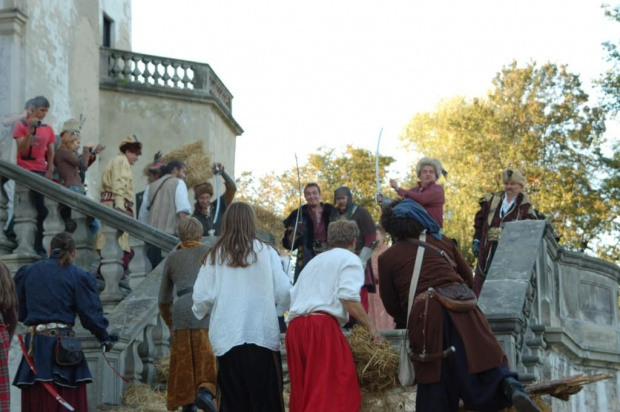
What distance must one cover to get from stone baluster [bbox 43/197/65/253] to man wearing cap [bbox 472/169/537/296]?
4.35 metres

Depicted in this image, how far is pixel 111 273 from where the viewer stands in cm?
1044

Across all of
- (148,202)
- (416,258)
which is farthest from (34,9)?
(416,258)

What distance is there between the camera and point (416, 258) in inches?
283

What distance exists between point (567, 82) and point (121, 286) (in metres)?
27.6

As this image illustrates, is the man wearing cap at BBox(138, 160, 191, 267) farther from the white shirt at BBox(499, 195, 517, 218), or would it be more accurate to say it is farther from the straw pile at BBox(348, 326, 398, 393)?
the straw pile at BBox(348, 326, 398, 393)

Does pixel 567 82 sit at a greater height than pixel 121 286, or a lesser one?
greater

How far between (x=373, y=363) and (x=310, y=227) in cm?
500

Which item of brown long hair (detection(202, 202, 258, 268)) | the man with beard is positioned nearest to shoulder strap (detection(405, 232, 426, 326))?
brown long hair (detection(202, 202, 258, 268))

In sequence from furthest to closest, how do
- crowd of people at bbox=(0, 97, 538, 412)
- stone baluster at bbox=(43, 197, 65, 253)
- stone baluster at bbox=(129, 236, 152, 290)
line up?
stone baluster at bbox=(43, 197, 65, 253)
stone baluster at bbox=(129, 236, 152, 290)
crowd of people at bbox=(0, 97, 538, 412)

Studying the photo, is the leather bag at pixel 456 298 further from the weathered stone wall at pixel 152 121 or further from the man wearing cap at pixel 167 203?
the weathered stone wall at pixel 152 121

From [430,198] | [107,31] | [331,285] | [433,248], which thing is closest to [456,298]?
[433,248]

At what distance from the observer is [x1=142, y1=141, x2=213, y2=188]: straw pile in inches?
912

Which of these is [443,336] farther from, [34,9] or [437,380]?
[34,9]

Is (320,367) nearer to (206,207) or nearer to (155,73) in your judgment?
(206,207)
